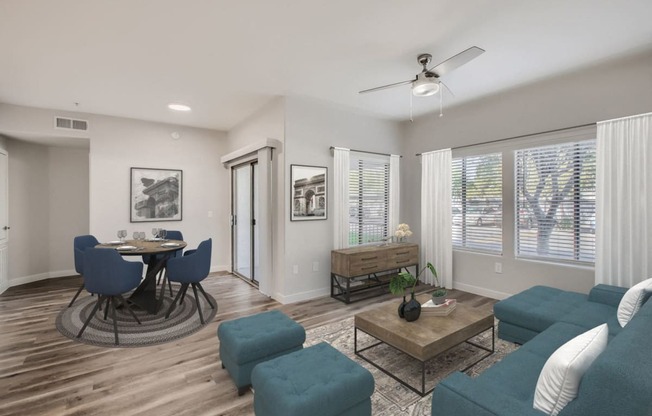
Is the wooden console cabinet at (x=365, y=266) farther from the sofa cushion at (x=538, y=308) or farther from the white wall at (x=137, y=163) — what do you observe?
the white wall at (x=137, y=163)

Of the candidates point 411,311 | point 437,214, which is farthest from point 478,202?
point 411,311

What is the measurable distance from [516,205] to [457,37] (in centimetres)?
248

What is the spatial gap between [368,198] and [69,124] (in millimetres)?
4872

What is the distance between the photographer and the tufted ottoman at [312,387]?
1514mm

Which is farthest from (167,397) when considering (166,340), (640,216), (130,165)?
(640,216)

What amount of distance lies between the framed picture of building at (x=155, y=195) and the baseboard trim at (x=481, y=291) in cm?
A: 501

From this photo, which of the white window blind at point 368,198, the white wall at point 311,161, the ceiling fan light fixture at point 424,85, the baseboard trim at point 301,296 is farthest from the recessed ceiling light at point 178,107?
the ceiling fan light fixture at point 424,85

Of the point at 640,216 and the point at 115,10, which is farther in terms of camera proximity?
the point at 640,216

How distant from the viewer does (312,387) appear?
160 centimetres

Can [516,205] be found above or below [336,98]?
below

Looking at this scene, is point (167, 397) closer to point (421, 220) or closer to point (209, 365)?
point (209, 365)

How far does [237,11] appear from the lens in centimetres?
229

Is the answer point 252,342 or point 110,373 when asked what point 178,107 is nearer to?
point 110,373

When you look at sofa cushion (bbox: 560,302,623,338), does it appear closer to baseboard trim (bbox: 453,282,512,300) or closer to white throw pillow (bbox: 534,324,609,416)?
white throw pillow (bbox: 534,324,609,416)
